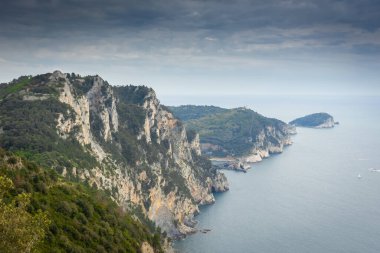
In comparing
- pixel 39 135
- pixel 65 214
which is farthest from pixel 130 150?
pixel 65 214

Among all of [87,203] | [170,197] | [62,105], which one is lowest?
[170,197]

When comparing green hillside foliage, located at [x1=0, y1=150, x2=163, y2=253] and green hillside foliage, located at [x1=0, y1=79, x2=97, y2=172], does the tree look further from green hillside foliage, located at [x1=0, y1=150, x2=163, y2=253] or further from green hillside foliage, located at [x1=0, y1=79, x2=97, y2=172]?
green hillside foliage, located at [x1=0, y1=79, x2=97, y2=172]

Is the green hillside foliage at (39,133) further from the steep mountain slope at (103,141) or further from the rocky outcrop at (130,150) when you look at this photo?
the rocky outcrop at (130,150)

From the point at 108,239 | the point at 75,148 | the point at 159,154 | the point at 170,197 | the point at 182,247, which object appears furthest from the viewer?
the point at 159,154

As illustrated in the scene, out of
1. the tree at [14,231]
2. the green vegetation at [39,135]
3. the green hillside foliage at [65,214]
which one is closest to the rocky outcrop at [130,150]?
the green vegetation at [39,135]

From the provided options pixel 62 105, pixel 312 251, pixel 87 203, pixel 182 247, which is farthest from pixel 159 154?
pixel 87 203

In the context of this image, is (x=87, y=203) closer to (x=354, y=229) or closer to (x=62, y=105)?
(x=62, y=105)

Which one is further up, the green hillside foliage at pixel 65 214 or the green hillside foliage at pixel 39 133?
the green hillside foliage at pixel 39 133

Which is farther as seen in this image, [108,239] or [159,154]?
[159,154]

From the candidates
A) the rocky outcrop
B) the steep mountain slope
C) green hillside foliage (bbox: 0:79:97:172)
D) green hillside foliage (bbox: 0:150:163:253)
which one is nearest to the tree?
green hillside foliage (bbox: 0:150:163:253)
